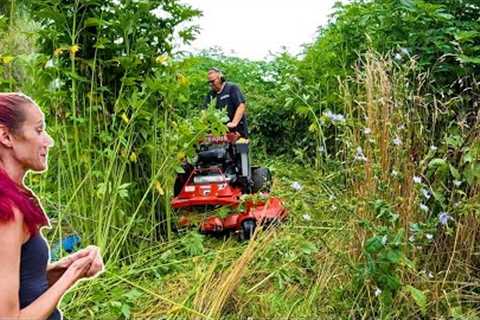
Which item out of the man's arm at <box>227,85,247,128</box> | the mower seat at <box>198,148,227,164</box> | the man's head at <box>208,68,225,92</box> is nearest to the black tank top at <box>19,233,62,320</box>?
the mower seat at <box>198,148,227,164</box>

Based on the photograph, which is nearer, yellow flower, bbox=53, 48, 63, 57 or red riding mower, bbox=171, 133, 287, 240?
yellow flower, bbox=53, 48, 63, 57

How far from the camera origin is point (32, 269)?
1255 mm

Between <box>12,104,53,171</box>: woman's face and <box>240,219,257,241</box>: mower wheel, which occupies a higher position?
<box>12,104,53,171</box>: woman's face

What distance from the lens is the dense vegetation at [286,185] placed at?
9.88 feet

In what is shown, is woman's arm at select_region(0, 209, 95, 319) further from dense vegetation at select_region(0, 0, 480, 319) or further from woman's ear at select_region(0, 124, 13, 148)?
dense vegetation at select_region(0, 0, 480, 319)

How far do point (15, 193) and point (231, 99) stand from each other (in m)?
4.79

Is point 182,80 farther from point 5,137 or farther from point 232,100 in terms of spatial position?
point 5,137

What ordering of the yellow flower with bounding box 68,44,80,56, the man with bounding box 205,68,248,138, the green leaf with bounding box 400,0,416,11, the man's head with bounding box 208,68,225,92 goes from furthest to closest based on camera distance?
the man's head with bounding box 208,68,225,92 < the man with bounding box 205,68,248,138 < the green leaf with bounding box 400,0,416,11 < the yellow flower with bounding box 68,44,80,56

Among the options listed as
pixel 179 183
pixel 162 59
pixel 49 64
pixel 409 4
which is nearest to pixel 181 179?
pixel 179 183

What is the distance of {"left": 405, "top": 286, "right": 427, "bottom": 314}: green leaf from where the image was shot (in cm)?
272

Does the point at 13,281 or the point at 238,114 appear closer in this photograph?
the point at 13,281

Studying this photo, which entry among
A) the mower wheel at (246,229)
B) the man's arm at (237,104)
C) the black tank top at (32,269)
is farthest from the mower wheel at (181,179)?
the black tank top at (32,269)

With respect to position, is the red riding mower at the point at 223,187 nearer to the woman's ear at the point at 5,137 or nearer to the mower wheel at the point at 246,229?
the mower wheel at the point at 246,229

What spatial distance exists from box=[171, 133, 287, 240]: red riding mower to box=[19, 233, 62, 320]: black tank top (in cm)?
278
